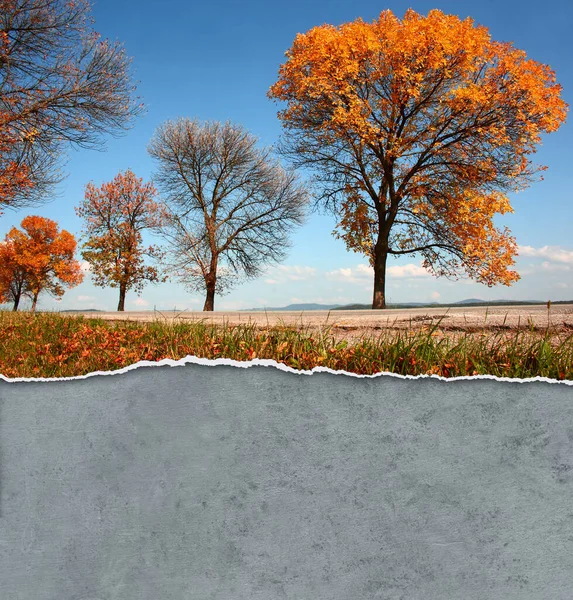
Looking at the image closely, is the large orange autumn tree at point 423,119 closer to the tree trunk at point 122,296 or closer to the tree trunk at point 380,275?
the tree trunk at point 380,275

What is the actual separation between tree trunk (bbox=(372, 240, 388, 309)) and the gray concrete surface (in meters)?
11.4

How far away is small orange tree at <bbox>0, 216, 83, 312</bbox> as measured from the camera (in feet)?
72.7

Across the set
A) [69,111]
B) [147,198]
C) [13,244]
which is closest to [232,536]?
[69,111]

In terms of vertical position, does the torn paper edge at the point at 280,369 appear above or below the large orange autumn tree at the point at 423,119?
below

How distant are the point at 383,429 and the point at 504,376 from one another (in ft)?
2.74

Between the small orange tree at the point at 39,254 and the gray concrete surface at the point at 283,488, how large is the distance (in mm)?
20882

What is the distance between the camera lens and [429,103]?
44.7ft

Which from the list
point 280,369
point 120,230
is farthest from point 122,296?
point 280,369

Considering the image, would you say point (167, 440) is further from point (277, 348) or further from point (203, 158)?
point (203, 158)

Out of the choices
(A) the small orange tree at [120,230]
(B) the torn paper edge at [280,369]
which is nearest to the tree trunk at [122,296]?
(A) the small orange tree at [120,230]

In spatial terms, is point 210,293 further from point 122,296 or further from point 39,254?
point 39,254

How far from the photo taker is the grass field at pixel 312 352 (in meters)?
3.11

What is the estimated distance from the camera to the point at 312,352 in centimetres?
328

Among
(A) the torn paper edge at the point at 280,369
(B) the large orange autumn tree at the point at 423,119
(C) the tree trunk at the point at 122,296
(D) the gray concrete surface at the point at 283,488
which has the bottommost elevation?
(D) the gray concrete surface at the point at 283,488
